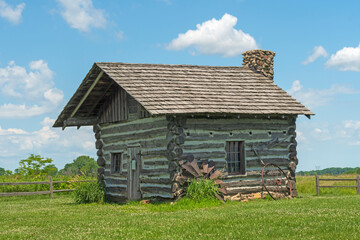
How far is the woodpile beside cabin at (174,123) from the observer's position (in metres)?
19.4

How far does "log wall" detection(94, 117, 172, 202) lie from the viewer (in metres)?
19.7

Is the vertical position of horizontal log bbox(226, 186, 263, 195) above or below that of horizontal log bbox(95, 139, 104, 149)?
below

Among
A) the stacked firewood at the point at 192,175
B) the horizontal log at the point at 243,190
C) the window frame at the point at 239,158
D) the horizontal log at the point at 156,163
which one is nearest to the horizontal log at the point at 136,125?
the horizontal log at the point at 156,163

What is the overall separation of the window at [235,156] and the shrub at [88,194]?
6.14m

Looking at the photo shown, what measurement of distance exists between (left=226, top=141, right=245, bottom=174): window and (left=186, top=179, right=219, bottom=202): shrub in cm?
229

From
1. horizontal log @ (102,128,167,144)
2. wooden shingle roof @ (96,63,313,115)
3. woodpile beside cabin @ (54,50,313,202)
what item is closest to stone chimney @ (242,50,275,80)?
wooden shingle roof @ (96,63,313,115)

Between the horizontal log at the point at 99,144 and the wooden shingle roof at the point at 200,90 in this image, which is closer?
the wooden shingle roof at the point at 200,90

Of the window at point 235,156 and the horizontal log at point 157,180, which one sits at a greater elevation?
the window at point 235,156

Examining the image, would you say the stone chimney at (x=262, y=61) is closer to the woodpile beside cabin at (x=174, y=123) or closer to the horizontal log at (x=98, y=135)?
the woodpile beside cabin at (x=174, y=123)

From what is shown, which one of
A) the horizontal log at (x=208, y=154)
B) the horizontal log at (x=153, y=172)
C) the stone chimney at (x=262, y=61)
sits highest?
the stone chimney at (x=262, y=61)

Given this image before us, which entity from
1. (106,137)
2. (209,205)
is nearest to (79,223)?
(209,205)

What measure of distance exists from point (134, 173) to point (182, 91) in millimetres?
4147

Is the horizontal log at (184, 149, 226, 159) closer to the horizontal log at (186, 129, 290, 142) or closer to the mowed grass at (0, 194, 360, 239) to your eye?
the horizontal log at (186, 129, 290, 142)

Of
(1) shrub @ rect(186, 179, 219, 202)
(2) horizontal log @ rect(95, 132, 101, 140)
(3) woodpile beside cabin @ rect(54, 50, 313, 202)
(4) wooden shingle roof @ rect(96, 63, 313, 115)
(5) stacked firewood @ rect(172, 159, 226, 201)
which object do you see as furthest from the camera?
(2) horizontal log @ rect(95, 132, 101, 140)
